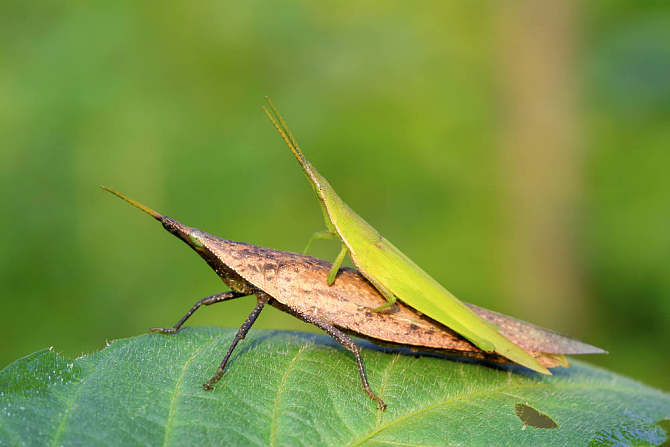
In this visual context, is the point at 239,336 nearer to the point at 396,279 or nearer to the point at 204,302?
the point at 204,302

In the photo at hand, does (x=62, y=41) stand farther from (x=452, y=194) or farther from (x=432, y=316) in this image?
(x=432, y=316)

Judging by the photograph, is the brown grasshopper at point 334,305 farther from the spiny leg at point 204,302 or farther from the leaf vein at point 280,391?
the leaf vein at point 280,391

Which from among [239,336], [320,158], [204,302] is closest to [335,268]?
[239,336]

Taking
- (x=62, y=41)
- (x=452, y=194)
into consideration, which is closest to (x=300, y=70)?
(x=452, y=194)

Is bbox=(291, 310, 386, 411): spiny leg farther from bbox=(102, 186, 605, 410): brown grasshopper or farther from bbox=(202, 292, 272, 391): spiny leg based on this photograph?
bbox=(202, 292, 272, 391): spiny leg

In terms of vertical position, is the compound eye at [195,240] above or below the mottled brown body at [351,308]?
above

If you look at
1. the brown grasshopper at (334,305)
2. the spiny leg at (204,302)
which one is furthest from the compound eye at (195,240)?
the spiny leg at (204,302)

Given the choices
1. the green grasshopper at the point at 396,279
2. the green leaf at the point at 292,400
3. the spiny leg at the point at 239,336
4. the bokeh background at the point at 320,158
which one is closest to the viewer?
the green leaf at the point at 292,400
